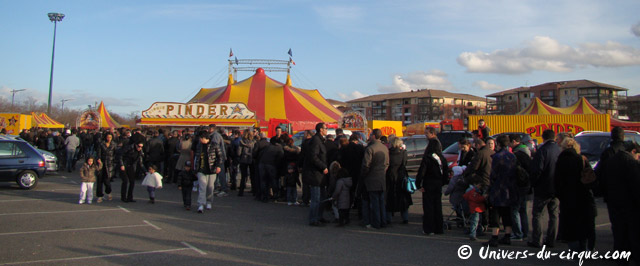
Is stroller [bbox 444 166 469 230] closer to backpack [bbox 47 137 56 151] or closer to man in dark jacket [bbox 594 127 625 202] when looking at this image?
man in dark jacket [bbox 594 127 625 202]

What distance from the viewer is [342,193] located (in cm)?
789

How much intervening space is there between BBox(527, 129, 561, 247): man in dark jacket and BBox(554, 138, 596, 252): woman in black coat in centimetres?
40

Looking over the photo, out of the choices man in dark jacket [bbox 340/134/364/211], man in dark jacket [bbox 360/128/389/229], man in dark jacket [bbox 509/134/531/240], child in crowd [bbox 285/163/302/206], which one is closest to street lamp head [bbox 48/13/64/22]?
child in crowd [bbox 285/163/302/206]

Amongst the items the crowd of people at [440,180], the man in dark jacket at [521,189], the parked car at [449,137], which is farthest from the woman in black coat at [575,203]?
the parked car at [449,137]

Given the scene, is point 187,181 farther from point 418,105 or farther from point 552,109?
point 418,105

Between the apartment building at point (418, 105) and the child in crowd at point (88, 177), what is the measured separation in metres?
93.9

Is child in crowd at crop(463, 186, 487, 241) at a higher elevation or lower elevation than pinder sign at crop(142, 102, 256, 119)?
lower

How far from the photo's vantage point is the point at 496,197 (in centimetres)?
637

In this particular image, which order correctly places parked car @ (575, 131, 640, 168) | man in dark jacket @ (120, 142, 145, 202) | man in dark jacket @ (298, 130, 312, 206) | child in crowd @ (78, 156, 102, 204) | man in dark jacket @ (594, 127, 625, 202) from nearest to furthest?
1. man in dark jacket @ (594, 127, 625, 202)
2. man in dark jacket @ (298, 130, 312, 206)
3. child in crowd @ (78, 156, 102, 204)
4. man in dark jacket @ (120, 142, 145, 202)
5. parked car @ (575, 131, 640, 168)

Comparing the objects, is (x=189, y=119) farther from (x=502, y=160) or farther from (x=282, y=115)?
(x=502, y=160)

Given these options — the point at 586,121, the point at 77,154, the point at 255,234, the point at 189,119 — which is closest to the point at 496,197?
the point at 255,234

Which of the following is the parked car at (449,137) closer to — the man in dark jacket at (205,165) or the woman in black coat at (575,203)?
the man in dark jacket at (205,165)

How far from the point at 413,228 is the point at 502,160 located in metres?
2.08

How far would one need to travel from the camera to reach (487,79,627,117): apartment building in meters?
89.2
